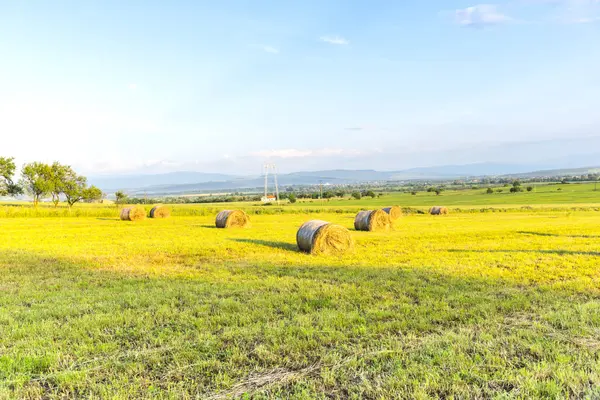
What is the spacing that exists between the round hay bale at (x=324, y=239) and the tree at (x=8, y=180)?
56.3 m

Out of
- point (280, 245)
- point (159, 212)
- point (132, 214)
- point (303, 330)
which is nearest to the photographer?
point (303, 330)

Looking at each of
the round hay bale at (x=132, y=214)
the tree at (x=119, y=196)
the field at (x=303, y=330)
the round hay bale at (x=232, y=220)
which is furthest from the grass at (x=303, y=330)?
the tree at (x=119, y=196)

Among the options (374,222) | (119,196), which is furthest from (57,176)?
(374,222)

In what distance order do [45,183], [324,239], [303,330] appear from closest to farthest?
1. [303,330]
2. [324,239]
3. [45,183]

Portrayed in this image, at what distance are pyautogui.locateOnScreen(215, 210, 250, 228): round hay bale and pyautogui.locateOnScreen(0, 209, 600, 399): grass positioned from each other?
14.4 m

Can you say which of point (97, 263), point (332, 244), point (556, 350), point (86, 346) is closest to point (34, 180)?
point (97, 263)

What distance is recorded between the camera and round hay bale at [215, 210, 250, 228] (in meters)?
26.2

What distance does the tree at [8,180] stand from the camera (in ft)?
173

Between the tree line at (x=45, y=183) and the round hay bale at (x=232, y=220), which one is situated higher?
the tree line at (x=45, y=183)

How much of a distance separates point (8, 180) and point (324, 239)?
2303 inches

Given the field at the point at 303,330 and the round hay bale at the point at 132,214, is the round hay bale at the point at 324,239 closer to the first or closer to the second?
the field at the point at 303,330

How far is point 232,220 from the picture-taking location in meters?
26.4

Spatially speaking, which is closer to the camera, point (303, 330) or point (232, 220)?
point (303, 330)

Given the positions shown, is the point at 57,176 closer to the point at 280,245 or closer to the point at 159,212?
the point at 159,212
